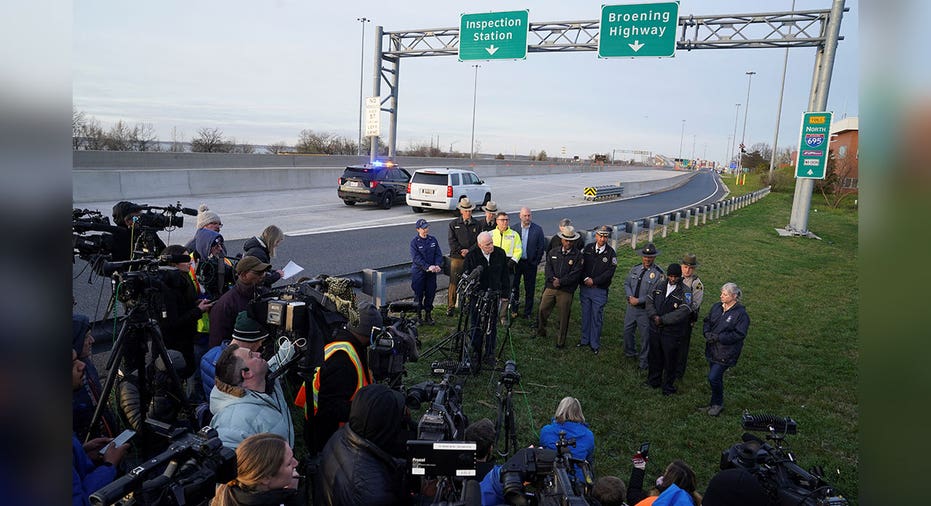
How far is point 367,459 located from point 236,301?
2847mm

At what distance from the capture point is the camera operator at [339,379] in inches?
183

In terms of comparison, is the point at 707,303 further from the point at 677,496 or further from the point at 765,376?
the point at 677,496

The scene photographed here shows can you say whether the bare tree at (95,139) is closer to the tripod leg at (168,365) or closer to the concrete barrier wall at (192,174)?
the concrete barrier wall at (192,174)

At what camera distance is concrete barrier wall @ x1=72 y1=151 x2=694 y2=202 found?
19.2 m

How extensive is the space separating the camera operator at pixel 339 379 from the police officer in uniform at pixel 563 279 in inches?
185

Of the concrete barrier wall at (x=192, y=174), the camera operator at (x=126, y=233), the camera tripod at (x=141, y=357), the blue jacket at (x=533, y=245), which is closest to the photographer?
the camera tripod at (x=141, y=357)

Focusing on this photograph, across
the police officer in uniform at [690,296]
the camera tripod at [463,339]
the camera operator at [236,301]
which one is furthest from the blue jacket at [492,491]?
the police officer in uniform at [690,296]

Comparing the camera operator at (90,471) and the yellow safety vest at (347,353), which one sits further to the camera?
the yellow safety vest at (347,353)

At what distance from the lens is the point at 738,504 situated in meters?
3.30

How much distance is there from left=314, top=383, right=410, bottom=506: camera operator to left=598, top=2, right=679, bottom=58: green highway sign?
1998 cm

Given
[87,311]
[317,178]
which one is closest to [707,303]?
[87,311]

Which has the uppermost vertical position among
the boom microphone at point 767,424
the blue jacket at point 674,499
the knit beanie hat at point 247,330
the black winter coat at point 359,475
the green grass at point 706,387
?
the knit beanie hat at point 247,330

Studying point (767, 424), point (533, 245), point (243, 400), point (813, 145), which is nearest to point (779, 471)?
Answer: point (767, 424)
